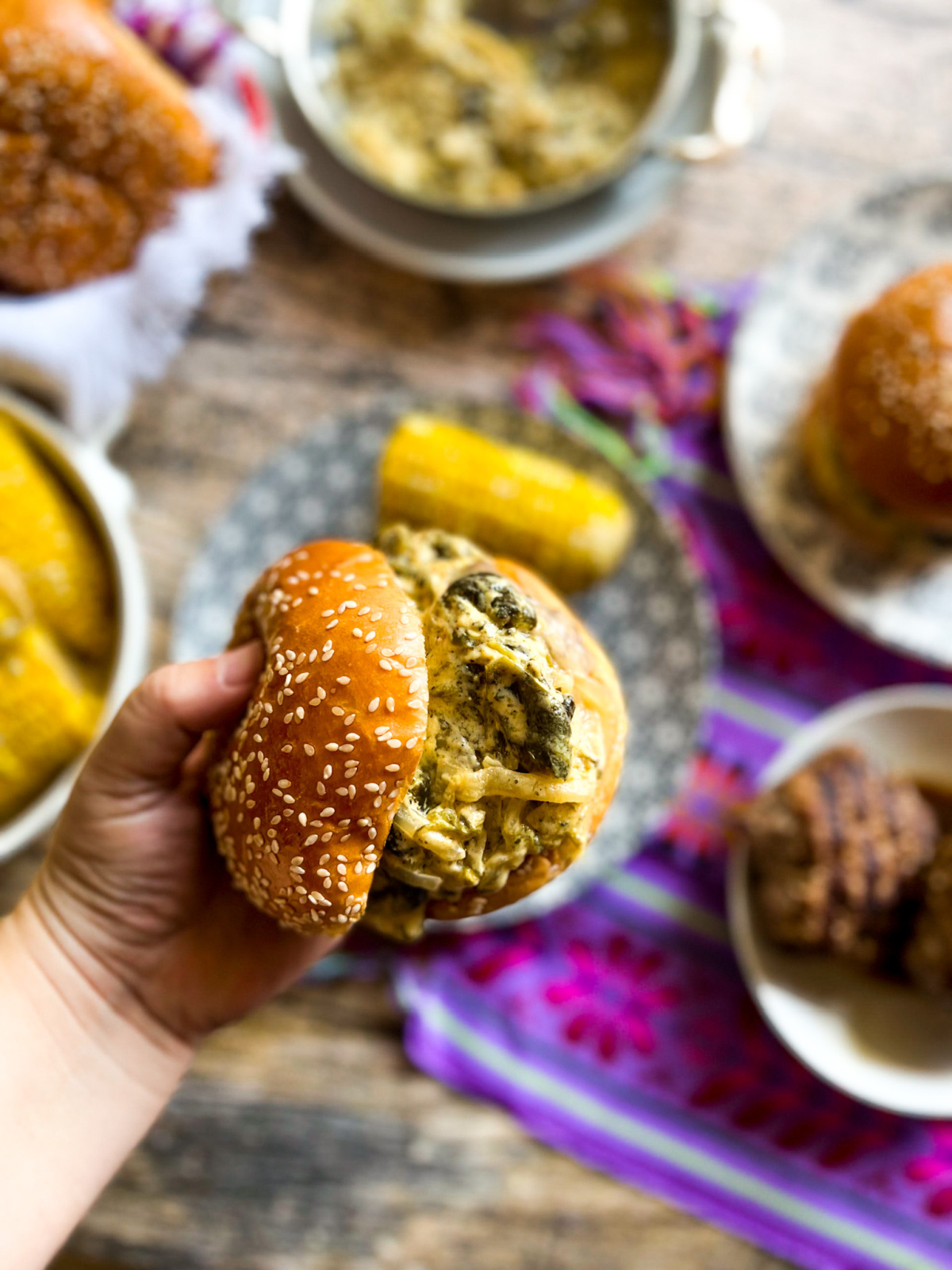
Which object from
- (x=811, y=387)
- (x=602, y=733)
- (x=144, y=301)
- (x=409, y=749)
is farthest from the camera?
(x=811, y=387)

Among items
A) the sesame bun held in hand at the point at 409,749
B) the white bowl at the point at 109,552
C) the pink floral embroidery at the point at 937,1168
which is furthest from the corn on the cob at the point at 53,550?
the pink floral embroidery at the point at 937,1168

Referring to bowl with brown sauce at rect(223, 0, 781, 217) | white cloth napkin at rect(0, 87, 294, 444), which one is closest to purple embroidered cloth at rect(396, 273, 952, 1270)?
bowl with brown sauce at rect(223, 0, 781, 217)

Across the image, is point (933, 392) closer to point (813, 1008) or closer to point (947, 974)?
point (947, 974)

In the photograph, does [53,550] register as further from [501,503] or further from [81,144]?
[501,503]

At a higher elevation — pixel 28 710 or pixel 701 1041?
pixel 28 710

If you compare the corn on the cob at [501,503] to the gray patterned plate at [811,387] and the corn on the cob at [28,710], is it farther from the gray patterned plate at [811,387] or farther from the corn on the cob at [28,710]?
the corn on the cob at [28,710]

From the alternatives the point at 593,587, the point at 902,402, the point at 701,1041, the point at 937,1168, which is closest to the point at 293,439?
the point at 593,587

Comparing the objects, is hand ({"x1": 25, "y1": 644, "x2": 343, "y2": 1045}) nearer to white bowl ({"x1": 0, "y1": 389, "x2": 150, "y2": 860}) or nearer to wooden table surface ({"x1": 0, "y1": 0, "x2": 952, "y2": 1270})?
white bowl ({"x1": 0, "y1": 389, "x2": 150, "y2": 860})
